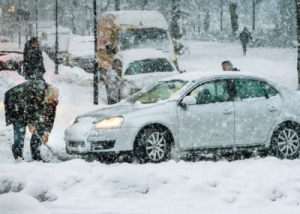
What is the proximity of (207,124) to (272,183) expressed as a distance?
256 cm

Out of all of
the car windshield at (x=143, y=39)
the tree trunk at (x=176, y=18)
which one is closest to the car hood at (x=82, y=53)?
the car windshield at (x=143, y=39)

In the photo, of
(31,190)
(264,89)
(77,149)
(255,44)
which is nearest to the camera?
(31,190)

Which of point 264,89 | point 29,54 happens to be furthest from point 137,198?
point 29,54

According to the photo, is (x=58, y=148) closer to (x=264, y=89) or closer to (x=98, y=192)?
(x=264, y=89)

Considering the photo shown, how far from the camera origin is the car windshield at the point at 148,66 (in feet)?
60.3

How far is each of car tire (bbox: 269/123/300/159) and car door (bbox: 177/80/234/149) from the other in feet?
2.64

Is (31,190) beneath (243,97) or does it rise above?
beneath

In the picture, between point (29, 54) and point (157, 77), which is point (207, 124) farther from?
point (157, 77)

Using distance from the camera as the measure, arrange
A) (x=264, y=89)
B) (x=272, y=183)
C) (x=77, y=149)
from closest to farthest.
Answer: (x=272, y=183), (x=77, y=149), (x=264, y=89)

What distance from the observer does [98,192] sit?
7.20 metres

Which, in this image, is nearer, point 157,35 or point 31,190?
point 31,190

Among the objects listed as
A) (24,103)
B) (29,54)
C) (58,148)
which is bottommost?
(58,148)

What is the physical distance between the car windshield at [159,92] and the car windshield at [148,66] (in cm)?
738

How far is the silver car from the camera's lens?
970cm
